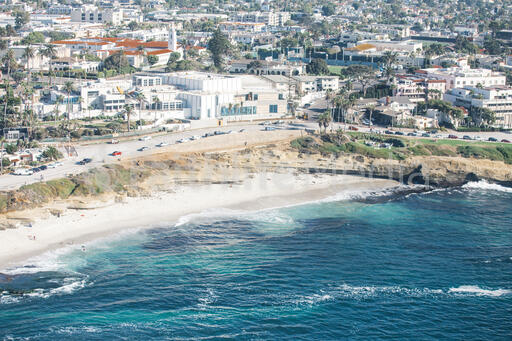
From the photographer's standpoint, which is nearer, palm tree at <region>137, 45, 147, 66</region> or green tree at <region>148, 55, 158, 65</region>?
green tree at <region>148, 55, 158, 65</region>

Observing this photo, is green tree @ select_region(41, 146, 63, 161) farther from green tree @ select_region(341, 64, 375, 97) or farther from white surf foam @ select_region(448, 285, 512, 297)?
green tree @ select_region(341, 64, 375, 97)

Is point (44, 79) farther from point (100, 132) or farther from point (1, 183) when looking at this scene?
point (1, 183)

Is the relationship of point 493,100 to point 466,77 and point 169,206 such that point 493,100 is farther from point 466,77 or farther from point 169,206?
point 169,206

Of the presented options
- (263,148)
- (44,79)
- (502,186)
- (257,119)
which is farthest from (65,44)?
(502,186)

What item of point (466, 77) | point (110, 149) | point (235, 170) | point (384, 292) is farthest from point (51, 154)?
point (466, 77)

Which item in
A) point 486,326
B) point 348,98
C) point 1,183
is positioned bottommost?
point 486,326

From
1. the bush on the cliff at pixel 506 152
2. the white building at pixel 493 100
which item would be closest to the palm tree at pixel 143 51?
the white building at pixel 493 100

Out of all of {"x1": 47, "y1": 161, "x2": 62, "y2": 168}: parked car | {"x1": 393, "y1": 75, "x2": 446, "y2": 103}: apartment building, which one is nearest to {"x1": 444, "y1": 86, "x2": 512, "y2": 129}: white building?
{"x1": 393, "y1": 75, "x2": 446, "y2": 103}: apartment building

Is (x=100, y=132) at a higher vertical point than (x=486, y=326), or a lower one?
higher
